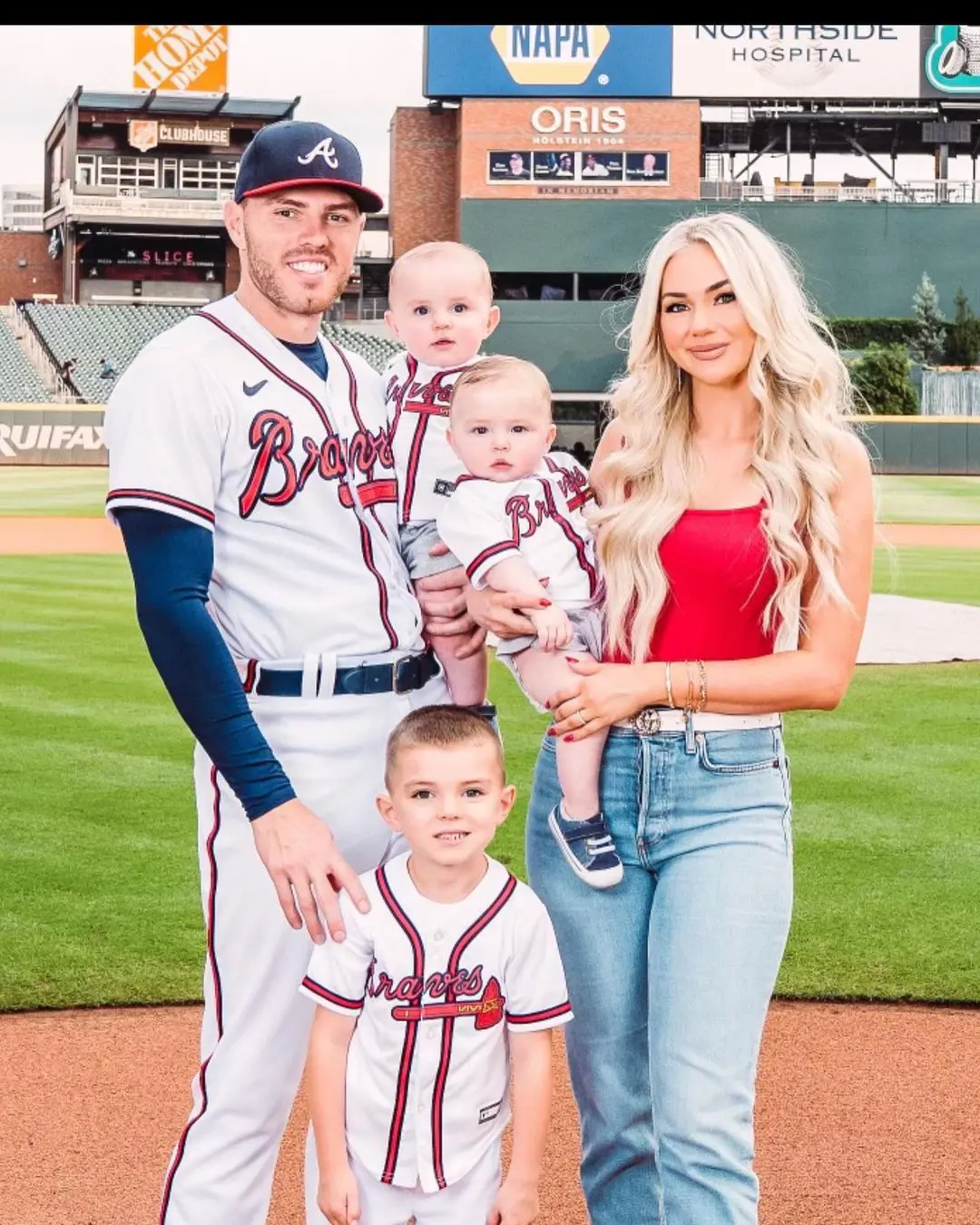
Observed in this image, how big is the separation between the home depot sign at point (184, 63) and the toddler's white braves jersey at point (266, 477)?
68234 mm

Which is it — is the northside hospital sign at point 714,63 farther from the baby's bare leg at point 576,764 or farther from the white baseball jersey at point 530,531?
the baby's bare leg at point 576,764

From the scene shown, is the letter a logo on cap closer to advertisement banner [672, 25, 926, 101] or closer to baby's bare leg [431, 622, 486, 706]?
baby's bare leg [431, 622, 486, 706]

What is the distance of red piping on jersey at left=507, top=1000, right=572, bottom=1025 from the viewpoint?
2.83m

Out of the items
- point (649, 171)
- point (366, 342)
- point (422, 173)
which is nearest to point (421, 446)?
point (366, 342)

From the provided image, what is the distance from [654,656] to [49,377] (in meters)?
49.7

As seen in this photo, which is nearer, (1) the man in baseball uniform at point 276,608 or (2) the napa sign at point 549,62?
(1) the man in baseball uniform at point 276,608

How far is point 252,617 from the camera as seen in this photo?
3.09 m

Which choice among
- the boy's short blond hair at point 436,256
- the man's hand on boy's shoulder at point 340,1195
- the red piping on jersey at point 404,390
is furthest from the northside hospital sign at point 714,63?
the man's hand on boy's shoulder at point 340,1195

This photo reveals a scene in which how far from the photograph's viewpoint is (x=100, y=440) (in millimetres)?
38031

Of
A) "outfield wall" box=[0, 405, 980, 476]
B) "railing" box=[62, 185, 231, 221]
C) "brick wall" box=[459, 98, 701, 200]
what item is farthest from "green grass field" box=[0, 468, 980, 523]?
"railing" box=[62, 185, 231, 221]

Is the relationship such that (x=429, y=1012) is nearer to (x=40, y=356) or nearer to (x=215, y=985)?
(x=215, y=985)

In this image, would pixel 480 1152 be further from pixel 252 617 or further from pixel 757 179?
pixel 757 179

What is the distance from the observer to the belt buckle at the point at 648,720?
119 inches

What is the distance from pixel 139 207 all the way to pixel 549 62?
1933 cm
